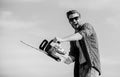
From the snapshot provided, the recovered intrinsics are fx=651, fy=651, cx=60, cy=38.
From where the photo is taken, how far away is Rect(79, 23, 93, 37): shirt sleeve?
10.4 meters

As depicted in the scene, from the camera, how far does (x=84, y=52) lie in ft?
35.0

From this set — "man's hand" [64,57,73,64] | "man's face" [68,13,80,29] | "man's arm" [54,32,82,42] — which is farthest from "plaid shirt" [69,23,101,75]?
"man's hand" [64,57,73,64]

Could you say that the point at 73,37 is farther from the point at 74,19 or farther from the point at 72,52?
the point at 72,52

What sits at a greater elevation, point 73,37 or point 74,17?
point 74,17

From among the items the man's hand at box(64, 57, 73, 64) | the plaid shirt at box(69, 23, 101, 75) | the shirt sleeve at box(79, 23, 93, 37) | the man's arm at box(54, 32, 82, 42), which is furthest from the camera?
the man's hand at box(64, 57, 73, 64)

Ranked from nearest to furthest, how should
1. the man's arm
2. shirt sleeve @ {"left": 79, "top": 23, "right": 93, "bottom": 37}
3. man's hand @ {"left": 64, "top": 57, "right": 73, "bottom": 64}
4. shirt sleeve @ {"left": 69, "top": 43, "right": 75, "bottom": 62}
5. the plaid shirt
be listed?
the man's arm < shirt sleeve @ {"left": 79, "top": 23, "right": 93, "bottom": 37} < the plaid shirt < shirt sleeve @ {"left": 69, "top": 43, "right": 75, "bottom": 62} < man's hand @ {"left": 64, "top": 57, "right": 73, "bottom": 64}

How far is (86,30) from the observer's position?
1049 centimetres

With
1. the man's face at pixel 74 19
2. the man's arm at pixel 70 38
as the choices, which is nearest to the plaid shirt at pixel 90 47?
the man's face at pixel 74 19

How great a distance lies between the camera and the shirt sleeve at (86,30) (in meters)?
10.4

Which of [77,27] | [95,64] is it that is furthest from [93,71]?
[77,27]

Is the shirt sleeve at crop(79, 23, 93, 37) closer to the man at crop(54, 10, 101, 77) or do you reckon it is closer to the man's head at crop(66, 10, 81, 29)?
the man at crop(54, 10, 101, 77)

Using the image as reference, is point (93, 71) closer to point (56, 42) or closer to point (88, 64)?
point (88, 64)

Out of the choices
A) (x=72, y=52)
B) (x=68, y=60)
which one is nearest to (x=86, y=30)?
(x=72, y=52)

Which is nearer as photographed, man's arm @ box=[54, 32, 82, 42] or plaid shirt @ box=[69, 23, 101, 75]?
man's arm @ box=[54, 32, 82, 42]
